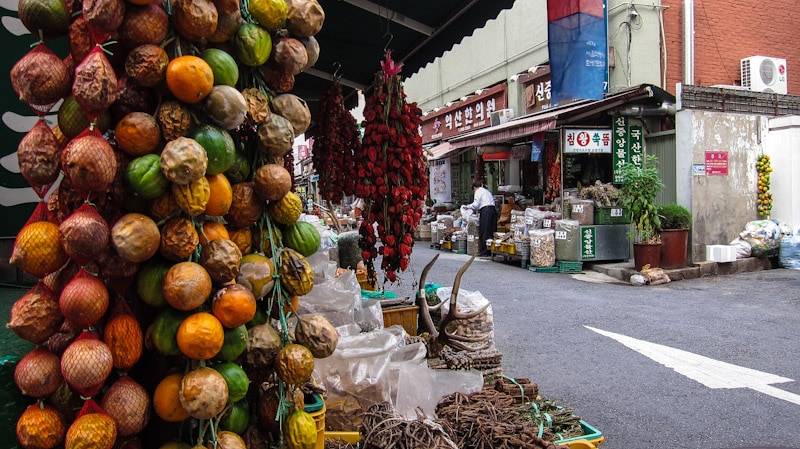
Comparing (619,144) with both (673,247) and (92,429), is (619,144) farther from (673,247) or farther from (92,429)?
(92,429)

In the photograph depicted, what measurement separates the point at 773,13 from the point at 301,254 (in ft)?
52.3

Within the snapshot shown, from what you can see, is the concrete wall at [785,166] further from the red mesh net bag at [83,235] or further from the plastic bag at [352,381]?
the red mesh net bag at [83,235]

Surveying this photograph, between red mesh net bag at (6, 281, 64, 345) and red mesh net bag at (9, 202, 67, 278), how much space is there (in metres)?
0.07

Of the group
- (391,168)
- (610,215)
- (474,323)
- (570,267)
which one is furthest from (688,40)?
(391,168)

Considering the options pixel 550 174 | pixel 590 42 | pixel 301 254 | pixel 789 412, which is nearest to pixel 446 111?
pixel 550 174

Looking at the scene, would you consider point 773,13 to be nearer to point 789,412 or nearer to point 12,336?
point 789,412

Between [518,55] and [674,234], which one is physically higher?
[518,55]

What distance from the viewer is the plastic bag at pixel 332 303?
13.0ft

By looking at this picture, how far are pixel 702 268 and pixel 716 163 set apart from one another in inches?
88.3

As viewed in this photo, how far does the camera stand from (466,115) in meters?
19.1

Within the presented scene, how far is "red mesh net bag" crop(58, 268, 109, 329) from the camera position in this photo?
5.05 ft

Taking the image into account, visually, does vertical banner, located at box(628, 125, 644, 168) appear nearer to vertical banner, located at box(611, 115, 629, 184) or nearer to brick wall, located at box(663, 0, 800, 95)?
vertical banner, located at box(611, 115, 629, 184)

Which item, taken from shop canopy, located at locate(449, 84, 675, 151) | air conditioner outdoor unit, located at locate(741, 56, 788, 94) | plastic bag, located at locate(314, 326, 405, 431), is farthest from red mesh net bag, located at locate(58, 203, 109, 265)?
air conditioner outdoor unit, located at locate(741, 56, 788, 94)

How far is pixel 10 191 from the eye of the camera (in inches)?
137
